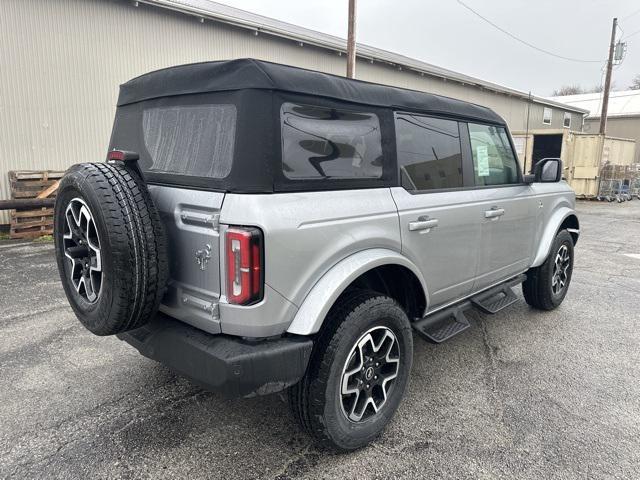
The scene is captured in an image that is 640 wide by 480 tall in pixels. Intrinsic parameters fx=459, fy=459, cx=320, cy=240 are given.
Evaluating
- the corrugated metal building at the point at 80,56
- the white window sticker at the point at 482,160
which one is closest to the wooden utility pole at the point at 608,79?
the corrugated metal building at the point at 80,56

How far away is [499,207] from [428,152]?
3.18 ft

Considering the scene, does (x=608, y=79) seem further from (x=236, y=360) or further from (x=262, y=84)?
(x=236, y=360)

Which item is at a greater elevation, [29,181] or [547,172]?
[547,172]

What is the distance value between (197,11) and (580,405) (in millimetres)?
10293

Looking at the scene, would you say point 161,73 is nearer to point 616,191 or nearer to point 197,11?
point 197,11

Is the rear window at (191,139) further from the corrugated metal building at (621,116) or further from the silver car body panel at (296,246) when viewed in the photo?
the corrugated metal building at (621,116)

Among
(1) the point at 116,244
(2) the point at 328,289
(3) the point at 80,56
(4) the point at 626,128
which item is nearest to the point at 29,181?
(3) the point at 80,56

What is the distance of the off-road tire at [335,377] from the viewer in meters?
2.34

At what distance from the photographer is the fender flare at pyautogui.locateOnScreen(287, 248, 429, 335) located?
2.21 meters

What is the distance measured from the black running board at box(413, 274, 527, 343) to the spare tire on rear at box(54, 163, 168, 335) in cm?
177

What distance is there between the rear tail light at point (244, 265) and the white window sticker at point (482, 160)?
2270 mm

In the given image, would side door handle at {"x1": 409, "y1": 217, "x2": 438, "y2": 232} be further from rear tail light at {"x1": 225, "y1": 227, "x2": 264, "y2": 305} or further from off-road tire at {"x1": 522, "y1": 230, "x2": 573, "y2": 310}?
off-road tire at {"x1": 522, "y1": 230, "x2": 573, "y2": 310}

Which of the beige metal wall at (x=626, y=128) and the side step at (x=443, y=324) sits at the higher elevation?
the beige metal wall at (x=626, y=128)

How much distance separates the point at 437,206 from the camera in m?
3.06
